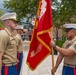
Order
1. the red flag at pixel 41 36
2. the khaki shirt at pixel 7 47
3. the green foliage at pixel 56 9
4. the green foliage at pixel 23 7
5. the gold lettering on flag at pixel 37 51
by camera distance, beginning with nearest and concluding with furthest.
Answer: the khaki shirt at pixel 7 47 < the red flag at pixel 41 36 < the gold lettering on flag at pixel 37 51 < the green foliage at pixel 56 9 < the green foliage at pixel 23 7

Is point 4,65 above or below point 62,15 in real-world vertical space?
above

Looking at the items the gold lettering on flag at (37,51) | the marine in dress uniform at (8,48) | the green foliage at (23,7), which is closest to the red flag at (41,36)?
the gold lettering on flag at (37,51)

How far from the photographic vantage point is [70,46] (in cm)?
527

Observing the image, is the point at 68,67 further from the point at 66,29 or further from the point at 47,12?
the point at 47,12

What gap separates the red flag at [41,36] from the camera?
239 inches

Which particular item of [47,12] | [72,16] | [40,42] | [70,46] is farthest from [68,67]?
[72,16]

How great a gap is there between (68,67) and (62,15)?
70.3 feet

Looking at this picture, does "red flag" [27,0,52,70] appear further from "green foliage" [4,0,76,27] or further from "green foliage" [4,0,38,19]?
"green foliage" [4,0,38,19]

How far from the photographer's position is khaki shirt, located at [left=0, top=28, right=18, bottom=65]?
516 cm

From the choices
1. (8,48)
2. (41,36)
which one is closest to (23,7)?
(41,36)

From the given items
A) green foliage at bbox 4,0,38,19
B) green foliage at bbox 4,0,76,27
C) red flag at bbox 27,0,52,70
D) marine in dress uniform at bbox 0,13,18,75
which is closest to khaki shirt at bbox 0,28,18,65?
marine in dress uniform at bbox 0,13,18,75

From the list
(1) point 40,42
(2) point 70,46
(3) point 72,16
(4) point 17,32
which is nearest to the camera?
(2) point 70,46

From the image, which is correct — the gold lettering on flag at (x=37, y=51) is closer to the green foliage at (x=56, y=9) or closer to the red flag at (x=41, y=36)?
the red flag at (x=41, y=36)

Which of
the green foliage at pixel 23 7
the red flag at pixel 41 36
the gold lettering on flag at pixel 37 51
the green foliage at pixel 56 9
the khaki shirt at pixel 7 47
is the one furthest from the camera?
the green foliage at pixel 23 7
